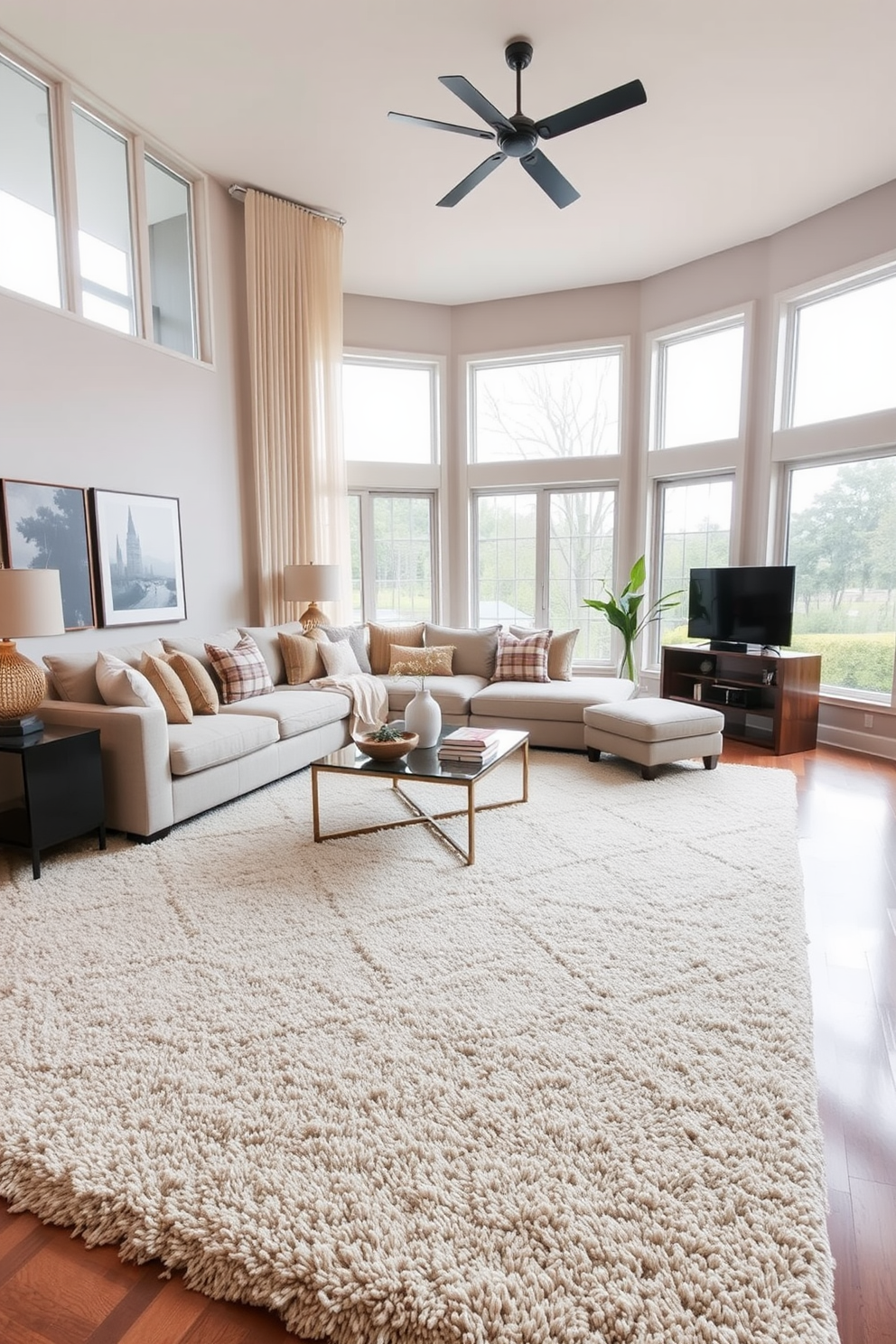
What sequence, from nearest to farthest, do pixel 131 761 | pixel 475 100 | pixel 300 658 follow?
pixel 475 100 → pixel 131 761 → pixel 300 658

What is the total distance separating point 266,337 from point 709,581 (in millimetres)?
3929

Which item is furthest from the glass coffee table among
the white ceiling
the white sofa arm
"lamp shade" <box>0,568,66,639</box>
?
the white ceiling

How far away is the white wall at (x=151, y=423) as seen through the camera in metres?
3.69

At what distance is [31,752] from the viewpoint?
285 cm

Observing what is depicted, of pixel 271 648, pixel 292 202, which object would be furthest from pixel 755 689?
pixel 292 202

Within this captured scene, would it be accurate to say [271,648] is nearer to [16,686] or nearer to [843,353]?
[16,686]

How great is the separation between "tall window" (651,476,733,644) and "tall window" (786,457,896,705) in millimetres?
587

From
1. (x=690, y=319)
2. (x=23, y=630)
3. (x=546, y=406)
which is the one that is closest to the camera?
(x=23, y=630)

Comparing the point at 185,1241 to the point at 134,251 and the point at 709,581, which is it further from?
the point at 709,581

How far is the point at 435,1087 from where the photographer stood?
5.50 ft

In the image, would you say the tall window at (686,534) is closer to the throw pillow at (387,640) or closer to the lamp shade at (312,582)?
the throw pillow at (387,640)

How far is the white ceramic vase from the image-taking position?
356cm

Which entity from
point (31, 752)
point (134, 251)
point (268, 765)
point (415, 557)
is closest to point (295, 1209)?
point (31, 752)

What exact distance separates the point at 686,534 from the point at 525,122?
12.3 ft
